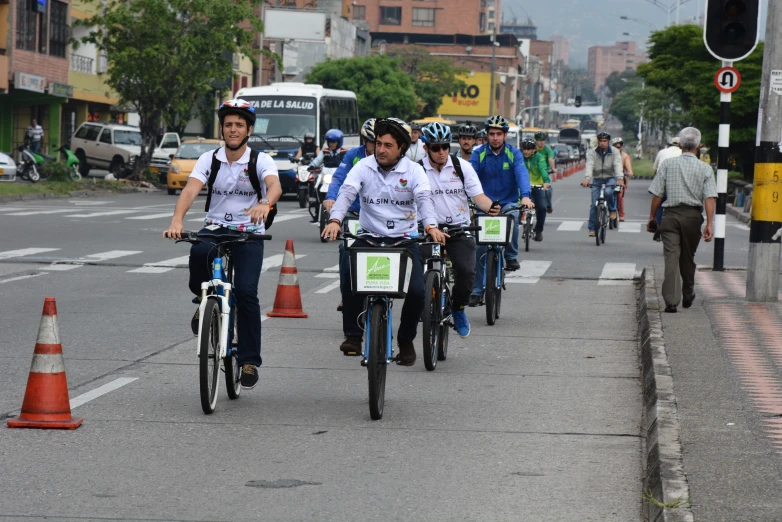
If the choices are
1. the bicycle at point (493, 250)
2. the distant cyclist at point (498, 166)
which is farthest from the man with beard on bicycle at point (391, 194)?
the distant cyclist at point (498, 166)

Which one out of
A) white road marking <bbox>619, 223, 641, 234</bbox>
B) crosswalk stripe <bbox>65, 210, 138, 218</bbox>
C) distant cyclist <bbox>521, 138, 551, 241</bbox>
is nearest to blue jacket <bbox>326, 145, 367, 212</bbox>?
distant cyclist <bbox>521, 138, 551, 241</bbox>

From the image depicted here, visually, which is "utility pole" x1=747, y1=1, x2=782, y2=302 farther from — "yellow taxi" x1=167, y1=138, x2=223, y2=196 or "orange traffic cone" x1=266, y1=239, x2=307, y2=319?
"yellow taxi" x1=167, y1=138, x2=223, y2=196

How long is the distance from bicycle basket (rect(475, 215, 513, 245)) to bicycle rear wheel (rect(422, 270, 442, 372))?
2.24m

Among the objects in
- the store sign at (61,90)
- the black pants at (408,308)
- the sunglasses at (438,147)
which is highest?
the store sign at (61,90)

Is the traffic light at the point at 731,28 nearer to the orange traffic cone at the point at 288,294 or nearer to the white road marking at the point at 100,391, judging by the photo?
the orange traffic cone at the point at 288,294

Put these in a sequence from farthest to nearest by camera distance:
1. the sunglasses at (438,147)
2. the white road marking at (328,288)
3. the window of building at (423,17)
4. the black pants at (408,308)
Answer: the window of building at (423,17)
the white road marking at (328,288)
the sunglasses at (438,147)
the black pants at (408,308)

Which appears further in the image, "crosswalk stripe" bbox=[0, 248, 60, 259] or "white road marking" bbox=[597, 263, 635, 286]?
"crosswalk stripe" bbox=[0, 248, 60, 259]

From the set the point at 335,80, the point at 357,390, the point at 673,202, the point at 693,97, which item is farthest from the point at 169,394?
the point at 335,80

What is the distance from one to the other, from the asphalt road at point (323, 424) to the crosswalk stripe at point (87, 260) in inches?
66.9

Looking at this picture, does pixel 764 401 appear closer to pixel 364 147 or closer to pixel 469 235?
pixel 469 235

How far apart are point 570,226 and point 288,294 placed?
16739 millimetres

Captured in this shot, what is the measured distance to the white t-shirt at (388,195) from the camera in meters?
8.37

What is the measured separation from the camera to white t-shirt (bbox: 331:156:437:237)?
837 centimetres

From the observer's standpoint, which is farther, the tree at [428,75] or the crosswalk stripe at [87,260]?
the tree at [428,75]
